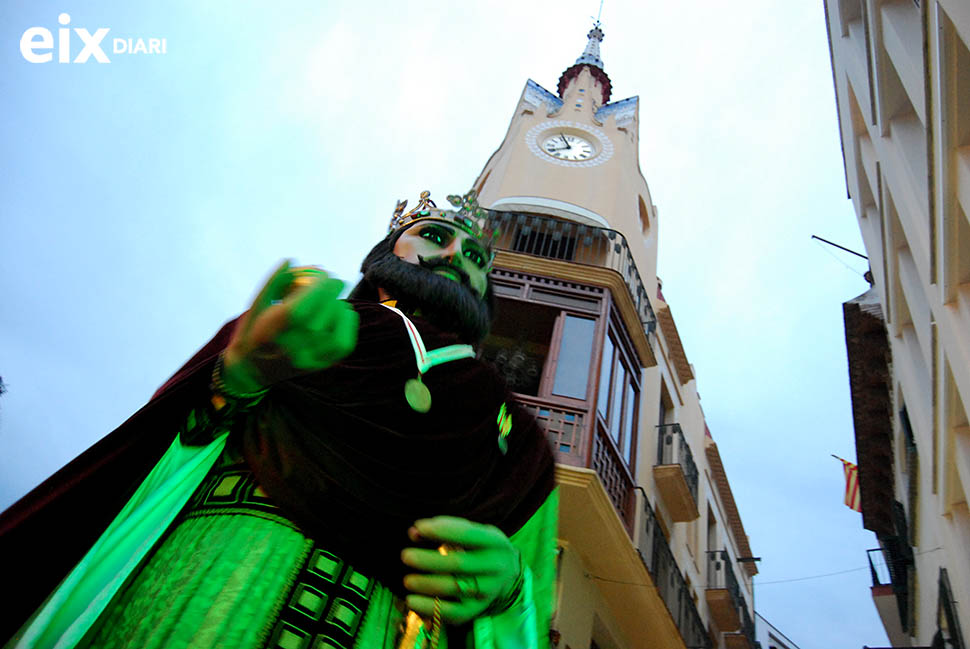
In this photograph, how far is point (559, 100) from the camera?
16.0 metres

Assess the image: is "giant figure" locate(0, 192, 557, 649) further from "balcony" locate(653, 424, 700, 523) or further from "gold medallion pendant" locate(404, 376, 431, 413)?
"balcony" locate(653, 424, 700, 523)

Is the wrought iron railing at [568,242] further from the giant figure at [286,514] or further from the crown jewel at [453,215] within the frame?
the giant figure at [286,514]

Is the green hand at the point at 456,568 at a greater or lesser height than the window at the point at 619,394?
lesser

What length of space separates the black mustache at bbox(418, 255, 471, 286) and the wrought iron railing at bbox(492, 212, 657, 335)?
7.89 meters

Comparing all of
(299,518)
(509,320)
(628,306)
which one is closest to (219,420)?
(299,518)

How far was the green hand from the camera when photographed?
1.76m

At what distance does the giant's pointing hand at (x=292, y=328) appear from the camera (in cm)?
167

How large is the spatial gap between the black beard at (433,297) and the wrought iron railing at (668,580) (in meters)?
6.91

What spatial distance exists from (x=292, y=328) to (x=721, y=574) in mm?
16746

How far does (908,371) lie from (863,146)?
329cm

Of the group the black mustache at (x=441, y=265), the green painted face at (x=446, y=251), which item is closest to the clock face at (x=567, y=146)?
the green painted face at (x=446, y=251)

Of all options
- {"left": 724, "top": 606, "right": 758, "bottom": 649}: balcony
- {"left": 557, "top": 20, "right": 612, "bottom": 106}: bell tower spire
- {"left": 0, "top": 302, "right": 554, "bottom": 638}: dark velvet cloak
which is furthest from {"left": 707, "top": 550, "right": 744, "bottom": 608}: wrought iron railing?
{"left": 0, "top": 302, "right": 554, "bottom": 638}: dark velvet cloak

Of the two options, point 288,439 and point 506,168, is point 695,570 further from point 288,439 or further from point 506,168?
point 288,439

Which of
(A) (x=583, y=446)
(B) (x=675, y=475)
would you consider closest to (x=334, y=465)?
(A) (x=583, y=446)
